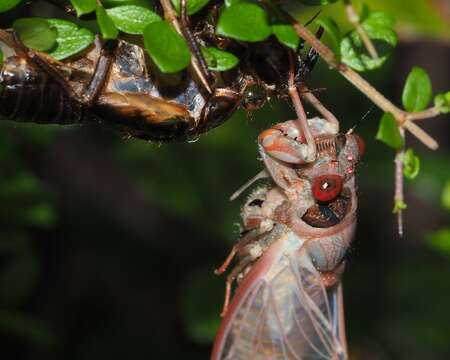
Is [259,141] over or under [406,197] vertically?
over

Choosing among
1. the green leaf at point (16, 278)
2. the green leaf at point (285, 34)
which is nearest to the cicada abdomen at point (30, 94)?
the green leaf at point (285, 34)

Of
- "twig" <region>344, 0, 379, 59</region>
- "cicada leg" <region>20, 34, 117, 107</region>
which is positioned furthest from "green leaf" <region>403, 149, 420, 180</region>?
"cicada leg" <region>20, 34, 117, 107</region>

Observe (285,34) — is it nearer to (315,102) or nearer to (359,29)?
(359,29)

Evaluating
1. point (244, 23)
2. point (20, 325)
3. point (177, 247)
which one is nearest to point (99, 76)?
point (244, 23)

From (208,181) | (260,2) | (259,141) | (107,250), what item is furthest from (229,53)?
(107,250)

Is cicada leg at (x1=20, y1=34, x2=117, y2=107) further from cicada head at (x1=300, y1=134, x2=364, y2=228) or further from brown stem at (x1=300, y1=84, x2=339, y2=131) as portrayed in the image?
cicada head at (x1=300, y1=134, x2=364, y2=228)

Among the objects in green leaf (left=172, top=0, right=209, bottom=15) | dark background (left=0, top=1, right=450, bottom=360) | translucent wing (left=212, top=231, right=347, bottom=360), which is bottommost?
dark background (left=0, top=1, right=450, bottom=360)

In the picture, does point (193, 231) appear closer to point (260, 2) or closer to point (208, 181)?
point (208, 181)
